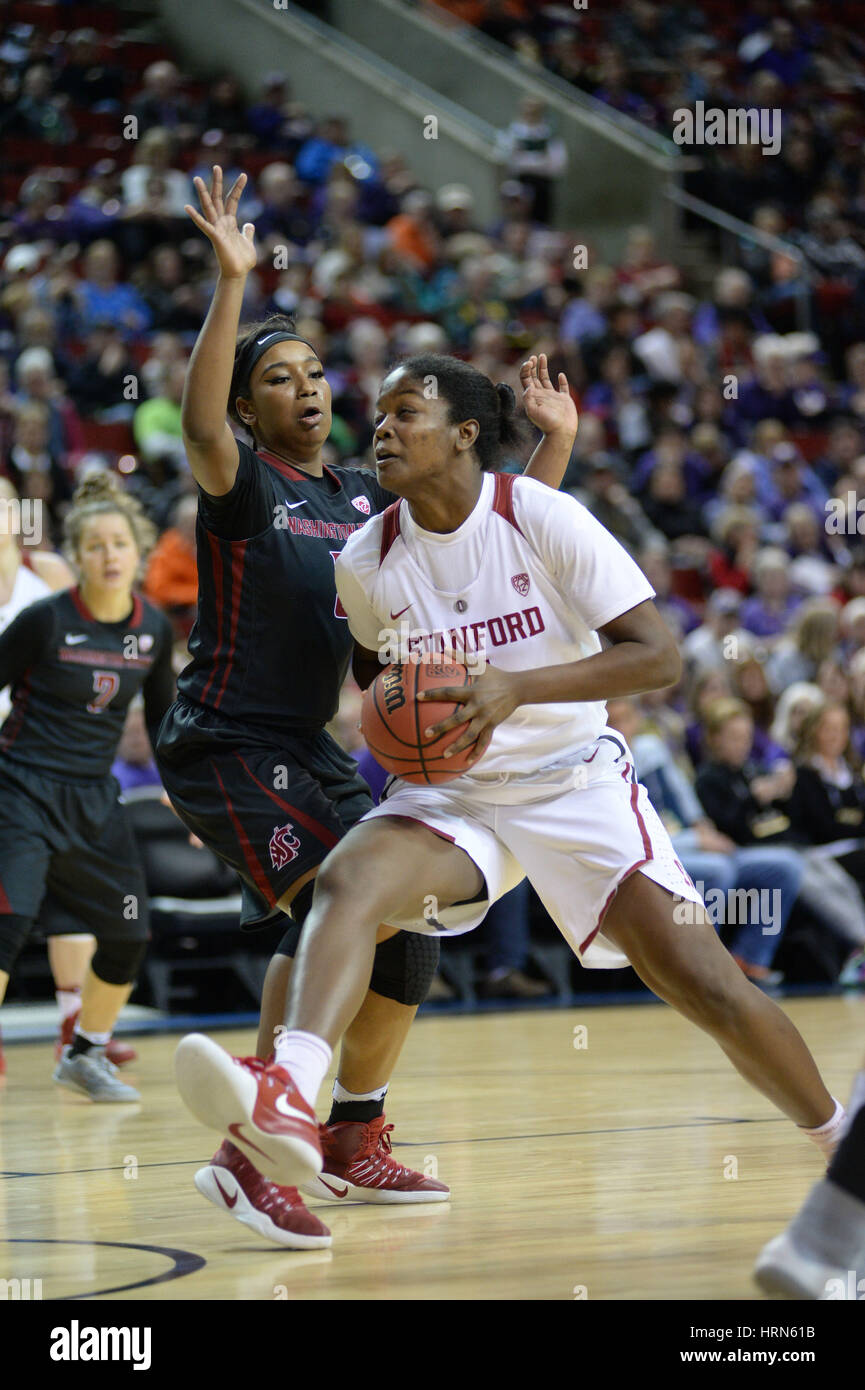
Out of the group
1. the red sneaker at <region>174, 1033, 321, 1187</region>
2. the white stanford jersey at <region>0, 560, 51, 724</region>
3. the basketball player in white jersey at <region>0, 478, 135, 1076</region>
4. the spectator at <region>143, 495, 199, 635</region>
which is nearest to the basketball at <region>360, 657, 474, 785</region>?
the red sneaker at <region>174, 1033, 321, 1187</region>

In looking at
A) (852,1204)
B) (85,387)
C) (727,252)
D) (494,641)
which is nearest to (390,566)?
(494,641)

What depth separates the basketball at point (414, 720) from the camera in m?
3.26

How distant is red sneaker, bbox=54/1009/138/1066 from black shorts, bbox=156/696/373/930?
2597 millimetres

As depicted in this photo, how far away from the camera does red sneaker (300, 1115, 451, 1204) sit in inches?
151

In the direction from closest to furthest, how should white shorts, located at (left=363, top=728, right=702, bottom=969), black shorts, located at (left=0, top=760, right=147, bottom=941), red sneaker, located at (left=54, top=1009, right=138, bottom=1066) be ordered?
white shorts, located at (left=363, top=728, right=702, bottom=969)
black shorts, located at (left=0, top=760, right=147, bottom=941)
red sneaker, located at (left=54, top=1009, right=138, bottom=1066)

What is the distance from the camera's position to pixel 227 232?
354 cm

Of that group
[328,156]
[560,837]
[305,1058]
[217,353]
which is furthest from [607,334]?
[305,1058]

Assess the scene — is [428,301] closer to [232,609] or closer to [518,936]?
[518,936]

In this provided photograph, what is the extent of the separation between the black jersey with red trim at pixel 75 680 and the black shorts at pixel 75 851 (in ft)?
0.27

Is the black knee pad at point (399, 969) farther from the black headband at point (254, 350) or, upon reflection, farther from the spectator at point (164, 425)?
the spectator at point (164, 425)

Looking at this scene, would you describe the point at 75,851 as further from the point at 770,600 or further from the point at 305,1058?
the point at 770,600

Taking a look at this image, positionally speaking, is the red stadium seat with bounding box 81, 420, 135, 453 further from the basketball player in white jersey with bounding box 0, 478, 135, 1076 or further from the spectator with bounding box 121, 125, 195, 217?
the basketball player in white jersey with bounding box 0, 478, 135, 1076

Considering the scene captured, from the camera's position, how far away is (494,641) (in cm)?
349

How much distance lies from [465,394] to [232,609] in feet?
2.16
